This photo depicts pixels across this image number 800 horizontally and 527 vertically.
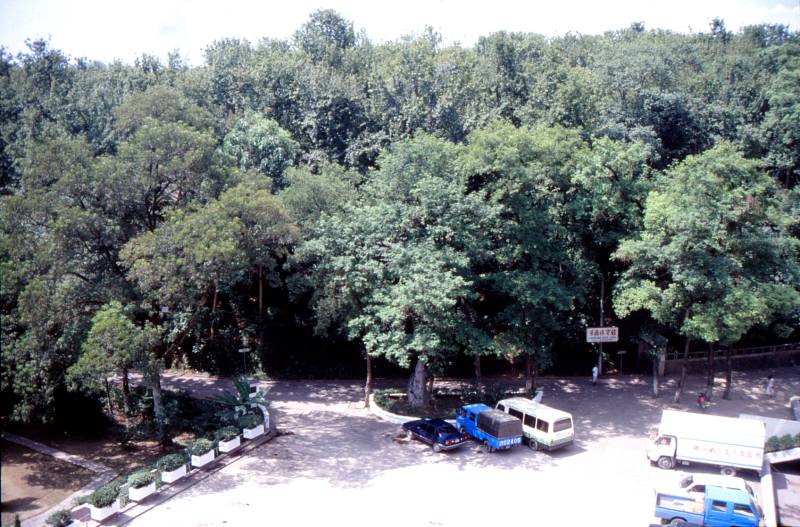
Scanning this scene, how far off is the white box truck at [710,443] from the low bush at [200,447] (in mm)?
15545

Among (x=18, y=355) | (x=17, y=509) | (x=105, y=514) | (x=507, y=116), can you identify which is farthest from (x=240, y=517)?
(x=507, y=116)

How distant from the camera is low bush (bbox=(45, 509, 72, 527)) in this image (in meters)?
15.7

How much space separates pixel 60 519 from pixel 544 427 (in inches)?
618

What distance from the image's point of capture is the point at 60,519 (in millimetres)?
15758

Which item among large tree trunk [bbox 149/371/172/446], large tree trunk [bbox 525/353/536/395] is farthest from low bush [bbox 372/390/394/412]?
large tree trunk [bbox 149/371/172/446]

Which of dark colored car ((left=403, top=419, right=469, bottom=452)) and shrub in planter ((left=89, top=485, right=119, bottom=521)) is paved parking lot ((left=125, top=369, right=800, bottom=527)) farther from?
shrub in planter ((left=89, top=485, right=119, bottom=521))

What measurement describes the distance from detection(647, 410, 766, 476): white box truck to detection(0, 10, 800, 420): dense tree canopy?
4.45 m

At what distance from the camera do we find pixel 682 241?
2406cm

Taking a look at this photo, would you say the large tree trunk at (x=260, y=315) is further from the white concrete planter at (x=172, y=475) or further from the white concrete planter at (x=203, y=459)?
the white concrete planter at (x=172, y=475)

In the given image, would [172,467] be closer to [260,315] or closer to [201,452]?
[201,452]

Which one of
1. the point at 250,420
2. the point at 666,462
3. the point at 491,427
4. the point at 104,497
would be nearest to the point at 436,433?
the point at 491,427

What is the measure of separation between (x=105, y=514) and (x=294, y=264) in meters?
12.9

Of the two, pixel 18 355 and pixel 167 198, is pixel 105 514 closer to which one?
pixel 18 355

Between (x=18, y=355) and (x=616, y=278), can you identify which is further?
(x=616, y=278)
